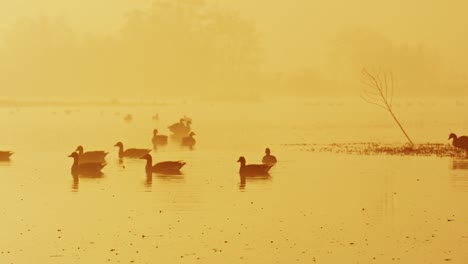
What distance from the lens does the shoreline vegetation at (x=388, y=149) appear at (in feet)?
133

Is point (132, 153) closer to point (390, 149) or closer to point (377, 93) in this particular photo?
point (390, 149)

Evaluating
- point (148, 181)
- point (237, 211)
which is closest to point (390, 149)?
point (148, 181)

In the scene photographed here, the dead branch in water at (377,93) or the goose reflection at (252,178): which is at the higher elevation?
the dead branch in water at (377,93)

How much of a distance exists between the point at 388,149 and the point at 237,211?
19.7 metres

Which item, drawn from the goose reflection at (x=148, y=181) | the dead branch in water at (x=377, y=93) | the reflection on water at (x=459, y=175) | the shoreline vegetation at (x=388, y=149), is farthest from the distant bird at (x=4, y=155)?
the reflection on water at (x=459, y=175)

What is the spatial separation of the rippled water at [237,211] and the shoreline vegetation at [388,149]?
1.35 metres

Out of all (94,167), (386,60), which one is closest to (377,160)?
(94,167)

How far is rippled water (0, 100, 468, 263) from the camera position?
18875 millimetres

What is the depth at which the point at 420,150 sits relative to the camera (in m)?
41.8

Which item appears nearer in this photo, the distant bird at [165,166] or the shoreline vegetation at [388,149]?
the distant bird at [165,166]

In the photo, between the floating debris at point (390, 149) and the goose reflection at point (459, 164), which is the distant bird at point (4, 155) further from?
the goose reflection at point (459, 164)

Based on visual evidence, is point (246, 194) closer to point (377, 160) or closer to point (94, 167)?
point (94, 167)

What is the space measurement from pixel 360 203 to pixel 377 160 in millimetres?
12463

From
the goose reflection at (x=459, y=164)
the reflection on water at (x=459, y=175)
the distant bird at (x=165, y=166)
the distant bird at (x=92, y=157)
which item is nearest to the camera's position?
the reflection on water at (x=459, y=175)
